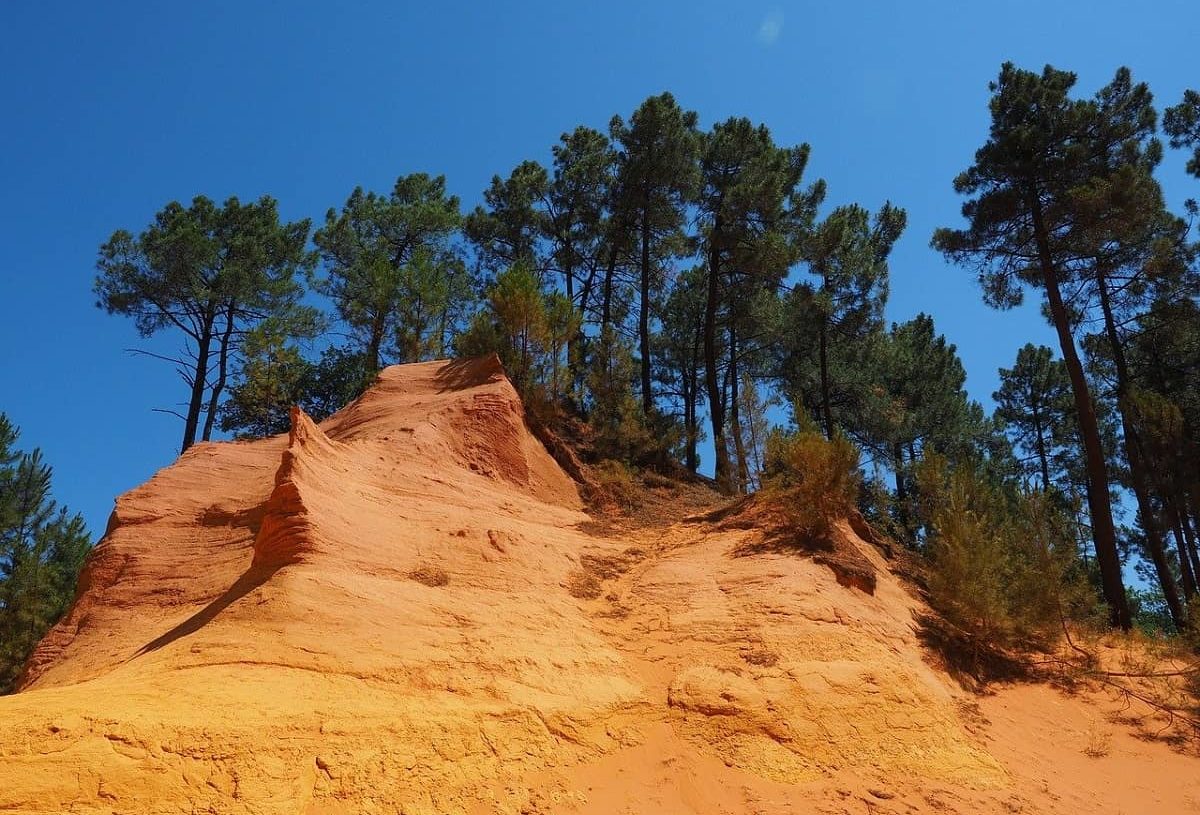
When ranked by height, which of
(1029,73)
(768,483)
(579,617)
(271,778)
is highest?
(1029,73)

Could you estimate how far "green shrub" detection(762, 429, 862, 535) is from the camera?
1369 centimetres

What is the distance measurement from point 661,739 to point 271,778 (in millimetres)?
4144

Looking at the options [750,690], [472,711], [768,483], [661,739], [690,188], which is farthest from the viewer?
[690,188]

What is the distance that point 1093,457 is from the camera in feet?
58.0

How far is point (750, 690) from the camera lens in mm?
9289

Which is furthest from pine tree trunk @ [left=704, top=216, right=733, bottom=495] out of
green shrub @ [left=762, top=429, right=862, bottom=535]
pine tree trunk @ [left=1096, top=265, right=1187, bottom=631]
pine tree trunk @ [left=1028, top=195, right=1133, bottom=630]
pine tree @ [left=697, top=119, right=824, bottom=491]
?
pine tree trunk @ [left=1096, top=265, right=1187, bottom=631]

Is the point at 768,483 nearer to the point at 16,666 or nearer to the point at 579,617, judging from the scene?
the point at 579,617

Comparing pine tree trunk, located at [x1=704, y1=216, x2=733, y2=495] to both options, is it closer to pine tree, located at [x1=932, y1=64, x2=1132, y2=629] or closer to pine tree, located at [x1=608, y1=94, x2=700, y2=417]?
pine tree, located at [x1=608, y1=94, x2=700, y2=417]

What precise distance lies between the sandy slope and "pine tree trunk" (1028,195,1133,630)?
556 cm

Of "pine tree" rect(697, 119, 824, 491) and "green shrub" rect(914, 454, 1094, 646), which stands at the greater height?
"pine tree" rect(697, 119, 824, 491)

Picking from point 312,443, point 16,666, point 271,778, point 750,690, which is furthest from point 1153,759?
point 16,666

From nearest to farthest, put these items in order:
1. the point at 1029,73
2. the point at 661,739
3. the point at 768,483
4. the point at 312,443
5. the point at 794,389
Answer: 1. the point at 661,739
2. the point at 312,443
3. the point at 768,483
4. the point at 1029,73
5. the point at 794,389

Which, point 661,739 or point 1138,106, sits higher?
point 1138,106

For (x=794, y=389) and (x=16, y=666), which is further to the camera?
(x=794, y=389)
